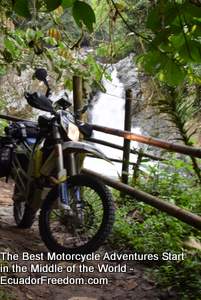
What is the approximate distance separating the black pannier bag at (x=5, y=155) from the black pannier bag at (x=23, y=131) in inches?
2.7

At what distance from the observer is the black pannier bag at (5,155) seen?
375 cm

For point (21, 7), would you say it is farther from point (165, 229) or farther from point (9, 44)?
point (165, 229)

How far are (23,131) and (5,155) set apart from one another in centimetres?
25

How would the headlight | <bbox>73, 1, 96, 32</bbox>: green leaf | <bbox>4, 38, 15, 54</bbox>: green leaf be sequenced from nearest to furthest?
<bbox>73, 1, 96, 32</bbox>: green leaf → the headlight → <bbox>4, 38, 15, 54</bbox>: green leaf

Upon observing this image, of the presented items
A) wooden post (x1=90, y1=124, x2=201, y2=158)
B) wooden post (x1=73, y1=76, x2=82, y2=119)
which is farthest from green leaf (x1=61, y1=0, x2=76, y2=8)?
wooden post (x1=73, y1=76, x2=82, y2=119)

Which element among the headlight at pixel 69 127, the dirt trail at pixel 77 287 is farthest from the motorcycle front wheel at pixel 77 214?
the headlight at pixel 69 127

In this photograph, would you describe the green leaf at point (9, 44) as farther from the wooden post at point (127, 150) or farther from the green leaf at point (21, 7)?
the green leaf at point (21, 7)

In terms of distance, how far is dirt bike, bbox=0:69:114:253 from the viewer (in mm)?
3146

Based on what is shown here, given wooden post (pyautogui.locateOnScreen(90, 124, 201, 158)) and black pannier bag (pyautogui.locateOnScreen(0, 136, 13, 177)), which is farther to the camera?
black pannier bag (pyautogui.locateOnScreen(0, 136, 13, 177))

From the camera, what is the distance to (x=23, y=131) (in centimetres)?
376

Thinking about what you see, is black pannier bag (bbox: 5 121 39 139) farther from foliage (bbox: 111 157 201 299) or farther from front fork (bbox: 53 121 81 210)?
foliage (bbox: 111 157 201 299)

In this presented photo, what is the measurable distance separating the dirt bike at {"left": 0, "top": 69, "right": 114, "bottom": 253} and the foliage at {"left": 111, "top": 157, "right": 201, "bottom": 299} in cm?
44

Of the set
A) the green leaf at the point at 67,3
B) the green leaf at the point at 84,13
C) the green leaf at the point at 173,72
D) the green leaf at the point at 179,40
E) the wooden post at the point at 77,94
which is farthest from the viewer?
the wooden post at the point at 77,94

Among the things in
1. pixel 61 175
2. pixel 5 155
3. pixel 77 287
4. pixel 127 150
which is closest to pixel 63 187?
pixel 61 175
